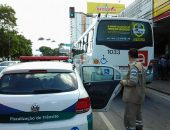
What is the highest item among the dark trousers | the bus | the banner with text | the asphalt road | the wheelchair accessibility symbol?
the banner with text

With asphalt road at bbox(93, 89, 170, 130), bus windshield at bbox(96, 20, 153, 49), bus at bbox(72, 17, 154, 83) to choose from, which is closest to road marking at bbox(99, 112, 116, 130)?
asphalt road at bbox(93, 89, 170, 130)

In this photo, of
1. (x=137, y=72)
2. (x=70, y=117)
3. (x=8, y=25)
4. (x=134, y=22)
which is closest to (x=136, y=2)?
(x=134, y=22)

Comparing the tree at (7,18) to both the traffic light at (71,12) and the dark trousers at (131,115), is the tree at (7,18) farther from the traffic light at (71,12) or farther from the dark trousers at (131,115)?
the dark trousers at (131,115)

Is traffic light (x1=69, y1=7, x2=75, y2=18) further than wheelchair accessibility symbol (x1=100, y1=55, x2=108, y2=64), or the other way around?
traffic light (x1=69, y1=7, x2=75, y2=18)

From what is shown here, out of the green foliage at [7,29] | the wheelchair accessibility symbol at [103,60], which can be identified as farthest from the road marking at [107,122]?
the green foliage at [7,29]

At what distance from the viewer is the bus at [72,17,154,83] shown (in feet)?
50.4

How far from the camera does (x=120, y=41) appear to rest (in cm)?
1557

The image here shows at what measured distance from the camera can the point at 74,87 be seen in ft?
20.9

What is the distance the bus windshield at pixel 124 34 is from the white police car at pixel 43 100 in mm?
8838

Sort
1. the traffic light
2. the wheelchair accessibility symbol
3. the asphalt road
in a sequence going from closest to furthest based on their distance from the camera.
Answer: the asphalt road
the wheelchair accessibility symbol
the traffic light

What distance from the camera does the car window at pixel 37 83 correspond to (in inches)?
245

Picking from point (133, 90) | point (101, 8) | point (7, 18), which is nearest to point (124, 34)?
point (133, 90)

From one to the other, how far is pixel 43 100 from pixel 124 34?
9931mm

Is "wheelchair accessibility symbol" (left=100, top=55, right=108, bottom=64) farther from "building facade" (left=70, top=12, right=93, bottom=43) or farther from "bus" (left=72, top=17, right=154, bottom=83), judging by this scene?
"building facade" (left=70, top=12, right=93, bottom=43)
